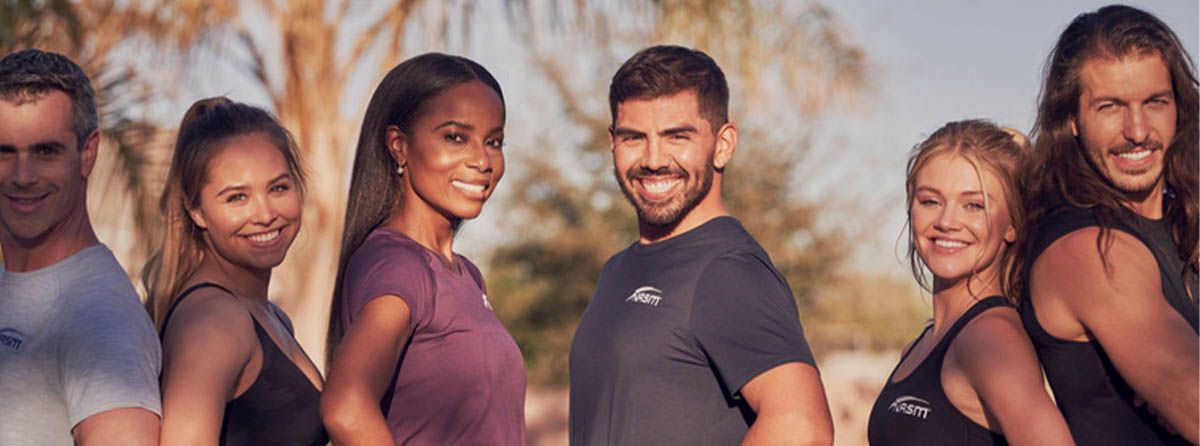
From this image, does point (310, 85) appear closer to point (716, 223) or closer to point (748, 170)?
point (716, 223)

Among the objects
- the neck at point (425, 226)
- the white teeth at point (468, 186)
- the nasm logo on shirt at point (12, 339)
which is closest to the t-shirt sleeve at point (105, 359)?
the nasm logo on shirt at point (12, 339)

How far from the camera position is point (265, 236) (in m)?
3.36

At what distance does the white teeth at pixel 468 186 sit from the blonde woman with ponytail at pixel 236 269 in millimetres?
479

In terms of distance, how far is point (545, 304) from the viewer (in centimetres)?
2139

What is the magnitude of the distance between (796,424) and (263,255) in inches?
60.8

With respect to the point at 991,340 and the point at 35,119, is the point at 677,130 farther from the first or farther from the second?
the point at 35,119

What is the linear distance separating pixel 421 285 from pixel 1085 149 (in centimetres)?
179

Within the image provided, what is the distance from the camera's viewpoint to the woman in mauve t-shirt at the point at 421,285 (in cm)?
297

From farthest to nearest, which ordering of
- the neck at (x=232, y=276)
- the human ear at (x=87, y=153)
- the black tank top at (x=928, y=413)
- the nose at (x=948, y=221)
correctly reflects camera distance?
1. the nose at (x=948, y=221)
2. the neck at (x=232, y=276)
3. the black tank top at (x=928, y=413)
4. the human ear at (x=87, y=153)

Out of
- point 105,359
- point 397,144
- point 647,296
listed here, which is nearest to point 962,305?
point 647,296

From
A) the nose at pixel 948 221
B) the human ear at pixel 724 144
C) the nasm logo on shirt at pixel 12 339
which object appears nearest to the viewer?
the nasm logo on shirt at pixel 12 339

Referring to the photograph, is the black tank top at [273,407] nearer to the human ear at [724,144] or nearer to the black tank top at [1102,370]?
the human ear at [724,144]

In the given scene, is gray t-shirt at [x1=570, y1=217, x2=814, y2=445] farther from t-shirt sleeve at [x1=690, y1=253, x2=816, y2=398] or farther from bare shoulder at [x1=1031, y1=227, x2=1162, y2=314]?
bare shoulder at [x1=1031, y1=227, x2=1162, y2=314]

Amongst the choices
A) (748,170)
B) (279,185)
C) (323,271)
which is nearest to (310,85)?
(323,271)
